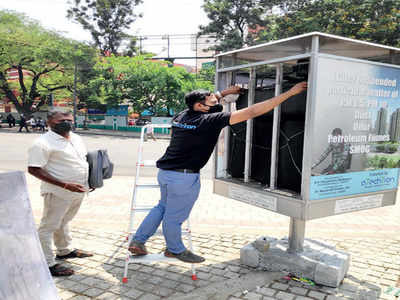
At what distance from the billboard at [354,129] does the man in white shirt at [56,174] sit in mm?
2247

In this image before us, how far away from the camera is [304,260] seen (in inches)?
132

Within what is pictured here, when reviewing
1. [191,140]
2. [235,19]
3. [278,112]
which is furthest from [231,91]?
[235,19]

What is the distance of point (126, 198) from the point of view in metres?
6.55

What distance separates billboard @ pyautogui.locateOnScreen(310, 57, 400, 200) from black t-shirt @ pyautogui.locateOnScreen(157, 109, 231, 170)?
89cm

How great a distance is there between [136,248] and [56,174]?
1.06 m

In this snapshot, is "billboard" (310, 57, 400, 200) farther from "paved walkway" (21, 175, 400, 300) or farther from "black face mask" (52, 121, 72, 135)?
"black face mask" (52, 121, 72, 135)

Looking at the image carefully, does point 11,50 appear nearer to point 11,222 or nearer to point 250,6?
point 250,6

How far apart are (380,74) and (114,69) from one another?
27098mm

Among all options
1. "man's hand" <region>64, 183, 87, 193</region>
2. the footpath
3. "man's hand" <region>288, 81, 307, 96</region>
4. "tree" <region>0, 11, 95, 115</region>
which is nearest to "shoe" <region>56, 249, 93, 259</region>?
the footpath

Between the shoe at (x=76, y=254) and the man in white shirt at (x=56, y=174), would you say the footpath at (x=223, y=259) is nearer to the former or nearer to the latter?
the shoe at (x=76, y=254)

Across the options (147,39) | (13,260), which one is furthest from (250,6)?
(13,260)

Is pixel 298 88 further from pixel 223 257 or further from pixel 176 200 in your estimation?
pixel 223 257

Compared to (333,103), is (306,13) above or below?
above

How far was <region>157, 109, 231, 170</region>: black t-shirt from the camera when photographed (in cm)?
300
